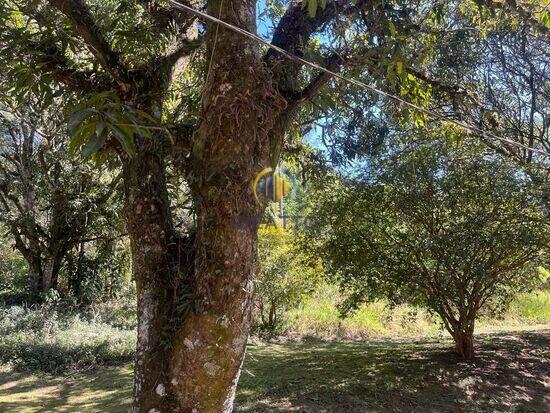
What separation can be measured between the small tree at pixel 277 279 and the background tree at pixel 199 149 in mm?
7146

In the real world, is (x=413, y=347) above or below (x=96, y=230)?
below

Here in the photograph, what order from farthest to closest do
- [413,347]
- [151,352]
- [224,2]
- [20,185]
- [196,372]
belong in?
[20,185] < [413,347] < [224,2] < [151,352] < [196,372]

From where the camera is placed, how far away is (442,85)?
4520 millimetres

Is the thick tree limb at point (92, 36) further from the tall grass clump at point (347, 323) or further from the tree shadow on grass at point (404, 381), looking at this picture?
the tall grass clump at point (347, 323)

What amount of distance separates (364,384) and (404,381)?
520 mm

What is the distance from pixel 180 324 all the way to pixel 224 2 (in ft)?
5.58

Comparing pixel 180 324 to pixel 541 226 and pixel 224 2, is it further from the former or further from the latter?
pixel 541 226

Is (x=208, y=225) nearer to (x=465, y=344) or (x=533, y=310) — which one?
(x=465, y=344)

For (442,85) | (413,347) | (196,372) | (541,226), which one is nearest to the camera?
(196,372)

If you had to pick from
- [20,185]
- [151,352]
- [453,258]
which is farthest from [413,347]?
[20,185]

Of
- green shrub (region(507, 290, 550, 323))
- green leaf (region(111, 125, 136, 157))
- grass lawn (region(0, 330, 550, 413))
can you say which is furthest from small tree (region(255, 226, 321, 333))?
green leaf (region(111, 125, 136, 157))

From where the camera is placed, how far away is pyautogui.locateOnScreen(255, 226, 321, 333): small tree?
10375 mm

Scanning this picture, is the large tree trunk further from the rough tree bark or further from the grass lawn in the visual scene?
the rough tree bark

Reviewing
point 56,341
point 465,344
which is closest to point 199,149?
point 465,344
